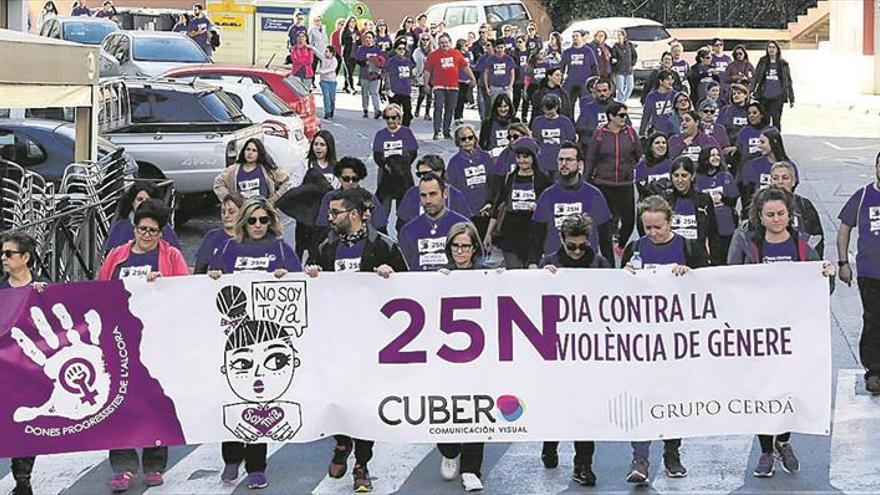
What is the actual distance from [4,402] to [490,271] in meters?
2.64

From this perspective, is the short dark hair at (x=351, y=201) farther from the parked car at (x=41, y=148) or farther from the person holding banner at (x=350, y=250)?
the parked car at (x=41, y=148)

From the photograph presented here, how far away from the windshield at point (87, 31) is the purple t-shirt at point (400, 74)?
657 centimetres

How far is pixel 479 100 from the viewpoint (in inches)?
1057

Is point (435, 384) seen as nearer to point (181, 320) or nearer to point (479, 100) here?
point (181, 320)

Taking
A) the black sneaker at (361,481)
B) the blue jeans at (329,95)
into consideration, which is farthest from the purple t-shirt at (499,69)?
the black sneaker at (361,481)

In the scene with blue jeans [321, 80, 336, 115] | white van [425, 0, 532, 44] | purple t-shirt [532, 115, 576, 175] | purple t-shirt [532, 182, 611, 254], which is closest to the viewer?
purple t-shirt [532, 182, 611, 254]

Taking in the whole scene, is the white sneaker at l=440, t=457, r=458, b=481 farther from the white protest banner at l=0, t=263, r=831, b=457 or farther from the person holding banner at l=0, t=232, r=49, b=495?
the person holding banner at l=0, t=232, r=49, b=495

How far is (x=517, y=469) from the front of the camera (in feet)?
30.6

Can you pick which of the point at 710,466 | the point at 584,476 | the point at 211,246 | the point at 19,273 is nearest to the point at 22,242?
the point at 19,273

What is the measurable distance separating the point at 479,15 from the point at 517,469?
1108 inches

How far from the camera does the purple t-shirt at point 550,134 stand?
15.1m

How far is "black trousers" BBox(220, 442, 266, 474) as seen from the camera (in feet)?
29.2

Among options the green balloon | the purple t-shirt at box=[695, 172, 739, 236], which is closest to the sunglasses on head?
the purple t-shirt at box=[695, 172, 739, 236]

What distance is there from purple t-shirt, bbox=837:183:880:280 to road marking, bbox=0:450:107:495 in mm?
4941
